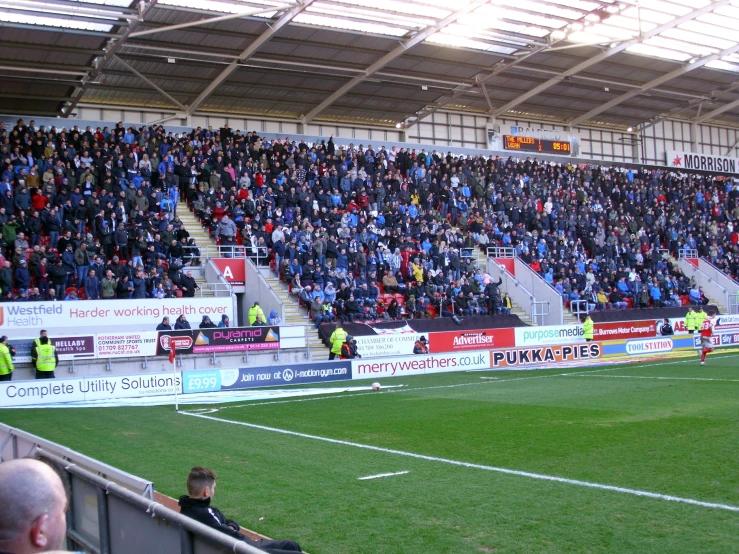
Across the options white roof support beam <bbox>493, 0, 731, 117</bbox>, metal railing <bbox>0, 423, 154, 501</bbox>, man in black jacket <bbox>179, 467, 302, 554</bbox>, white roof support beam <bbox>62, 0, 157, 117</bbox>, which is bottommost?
man in black jacket <bbox>179, 467, 302, 554</bbox>

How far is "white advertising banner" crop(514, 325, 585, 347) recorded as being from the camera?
3247cm

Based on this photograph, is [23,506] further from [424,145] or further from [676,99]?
[676,99]

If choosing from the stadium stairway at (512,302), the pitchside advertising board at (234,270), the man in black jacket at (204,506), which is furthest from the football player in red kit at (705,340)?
the man in black jacket at (204,506)

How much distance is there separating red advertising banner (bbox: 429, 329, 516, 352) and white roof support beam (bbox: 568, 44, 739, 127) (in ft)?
70.1

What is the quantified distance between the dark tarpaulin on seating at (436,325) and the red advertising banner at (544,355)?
3.86 metres

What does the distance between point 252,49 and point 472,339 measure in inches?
603

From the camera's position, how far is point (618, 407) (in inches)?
621

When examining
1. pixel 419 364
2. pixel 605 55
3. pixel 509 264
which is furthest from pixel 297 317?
pixel 605 55

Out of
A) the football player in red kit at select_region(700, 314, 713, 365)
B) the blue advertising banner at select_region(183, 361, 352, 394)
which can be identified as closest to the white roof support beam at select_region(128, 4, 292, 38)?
the blue advertising banner at select_region(183, 361, 352, 394)

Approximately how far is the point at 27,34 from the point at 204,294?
1168 centimetres

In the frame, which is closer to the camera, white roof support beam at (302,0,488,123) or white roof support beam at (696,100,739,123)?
white roof support beam at (302,0,488,123)

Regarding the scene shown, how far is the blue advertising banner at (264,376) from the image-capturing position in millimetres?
22094

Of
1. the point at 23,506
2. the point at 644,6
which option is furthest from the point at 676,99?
the point at 23,506

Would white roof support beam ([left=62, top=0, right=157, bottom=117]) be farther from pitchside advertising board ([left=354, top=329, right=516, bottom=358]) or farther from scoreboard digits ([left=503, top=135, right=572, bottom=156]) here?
scoreboard digits ([left=503, top=135, right=572, bottom=156])
